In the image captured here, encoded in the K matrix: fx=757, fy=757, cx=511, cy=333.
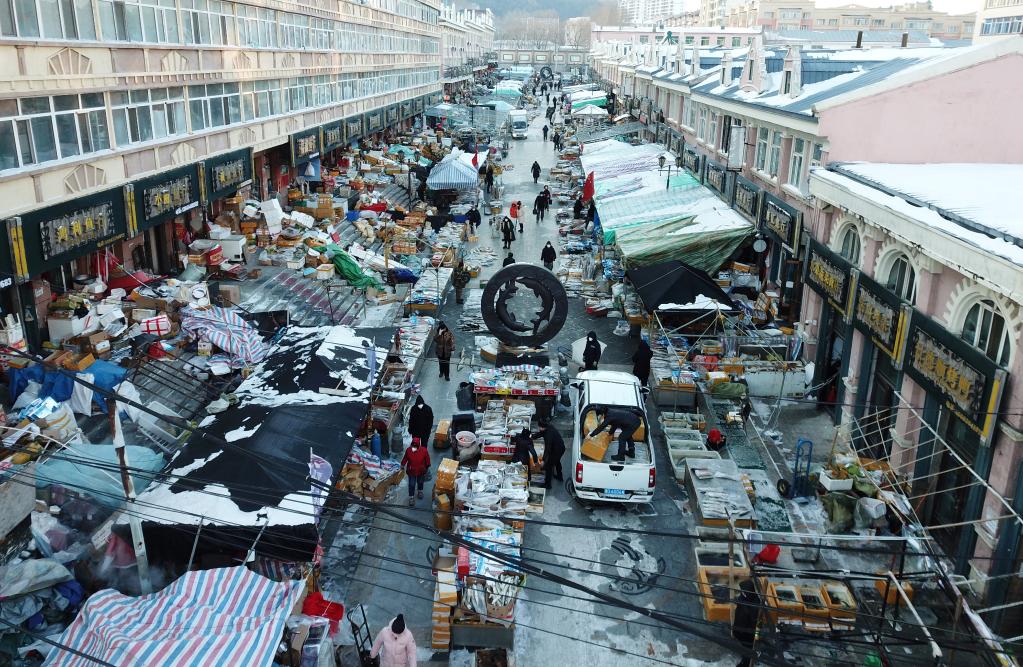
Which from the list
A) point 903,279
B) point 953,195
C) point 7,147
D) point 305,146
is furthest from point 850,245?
point 305,146

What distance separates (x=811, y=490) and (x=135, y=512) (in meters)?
11.2

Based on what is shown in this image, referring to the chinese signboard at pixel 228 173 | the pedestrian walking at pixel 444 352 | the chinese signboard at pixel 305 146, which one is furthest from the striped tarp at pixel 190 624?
the chinese signboard at pixel 305 146

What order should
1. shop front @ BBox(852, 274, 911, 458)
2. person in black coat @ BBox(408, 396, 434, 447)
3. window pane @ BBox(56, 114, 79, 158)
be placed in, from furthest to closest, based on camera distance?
window pane @ BBox(56, 114, 79, 158) → person in black coat @ BBox(408, 396, 434, 447) → shop front @ BBox(852, 274, 911, 458)

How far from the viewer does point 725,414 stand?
653 inches

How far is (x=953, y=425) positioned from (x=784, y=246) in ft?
32.6

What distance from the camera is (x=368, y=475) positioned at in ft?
43.4

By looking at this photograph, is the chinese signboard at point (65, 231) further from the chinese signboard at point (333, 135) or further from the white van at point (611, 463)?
the chinese signboard at point (333, 135)

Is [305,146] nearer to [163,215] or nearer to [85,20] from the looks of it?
[163,215]

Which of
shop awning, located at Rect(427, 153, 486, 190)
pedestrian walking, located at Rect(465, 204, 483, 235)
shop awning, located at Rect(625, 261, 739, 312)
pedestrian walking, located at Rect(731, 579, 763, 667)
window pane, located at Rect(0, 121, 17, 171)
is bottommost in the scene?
pedestrian walking, located at Rect(731, 579, 763, 667)

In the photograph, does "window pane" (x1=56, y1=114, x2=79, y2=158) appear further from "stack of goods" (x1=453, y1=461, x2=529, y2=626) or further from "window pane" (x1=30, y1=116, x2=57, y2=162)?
"stack of goods" (x1=453, y1=461, x2=529, y2=626)

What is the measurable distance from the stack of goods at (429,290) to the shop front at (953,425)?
1338cm

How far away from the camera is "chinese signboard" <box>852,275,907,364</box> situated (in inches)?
517

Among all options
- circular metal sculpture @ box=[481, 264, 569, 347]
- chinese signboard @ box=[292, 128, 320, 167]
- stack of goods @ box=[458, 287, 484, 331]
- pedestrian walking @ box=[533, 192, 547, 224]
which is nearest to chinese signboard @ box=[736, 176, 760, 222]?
circular metal sculpture @ box=[481, 264, 569, 347]

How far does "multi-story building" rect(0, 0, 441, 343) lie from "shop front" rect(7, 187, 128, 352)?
4cm
